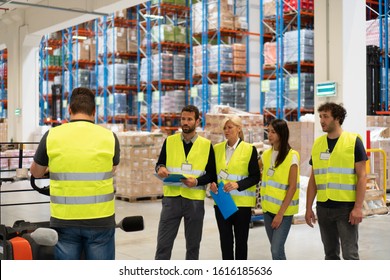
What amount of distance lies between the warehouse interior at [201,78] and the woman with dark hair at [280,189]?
88.1 inches

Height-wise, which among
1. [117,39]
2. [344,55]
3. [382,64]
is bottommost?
[344,55]

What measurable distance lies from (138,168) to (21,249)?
8.79 metres

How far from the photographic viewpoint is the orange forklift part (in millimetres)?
2930

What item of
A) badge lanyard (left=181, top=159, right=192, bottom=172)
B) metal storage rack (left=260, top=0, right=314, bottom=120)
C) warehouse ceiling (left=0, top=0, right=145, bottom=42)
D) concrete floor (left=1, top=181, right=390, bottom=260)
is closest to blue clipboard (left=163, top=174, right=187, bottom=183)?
badge lanyard (left=181, top=159, right=192, bottom=172)

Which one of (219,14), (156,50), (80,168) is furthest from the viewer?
(156,50)

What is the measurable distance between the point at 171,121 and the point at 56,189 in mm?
16578

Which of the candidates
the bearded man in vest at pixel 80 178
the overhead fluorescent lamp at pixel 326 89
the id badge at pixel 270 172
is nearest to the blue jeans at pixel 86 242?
the bearded man in vest at pixel 80 178

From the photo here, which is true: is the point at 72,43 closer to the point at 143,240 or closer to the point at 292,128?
the point at 292,128

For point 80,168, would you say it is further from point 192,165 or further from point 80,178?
point 192,165

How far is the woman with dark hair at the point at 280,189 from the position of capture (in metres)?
4.68

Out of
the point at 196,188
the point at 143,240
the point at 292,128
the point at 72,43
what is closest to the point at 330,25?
the point at 292,128

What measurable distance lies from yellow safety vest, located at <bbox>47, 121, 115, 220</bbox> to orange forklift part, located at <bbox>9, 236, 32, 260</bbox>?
377 millimetres

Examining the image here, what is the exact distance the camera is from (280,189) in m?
4.82

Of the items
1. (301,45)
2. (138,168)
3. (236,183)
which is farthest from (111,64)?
(236,183)
